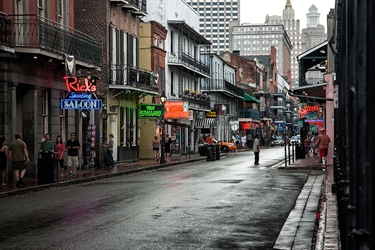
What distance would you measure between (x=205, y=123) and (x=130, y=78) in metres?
31.1

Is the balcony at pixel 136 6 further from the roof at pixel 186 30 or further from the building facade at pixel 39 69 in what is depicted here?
the roof at pixel 186 30

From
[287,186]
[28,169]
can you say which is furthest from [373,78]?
[28,169]

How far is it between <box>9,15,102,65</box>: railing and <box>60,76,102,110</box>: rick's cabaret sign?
109 cm

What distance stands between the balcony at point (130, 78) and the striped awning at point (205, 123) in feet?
78.1

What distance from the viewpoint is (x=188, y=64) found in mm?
60688

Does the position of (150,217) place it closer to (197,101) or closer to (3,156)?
(3,156)

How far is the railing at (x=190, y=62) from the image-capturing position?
5678 cm

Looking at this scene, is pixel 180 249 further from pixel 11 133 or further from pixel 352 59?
pixel 11 133

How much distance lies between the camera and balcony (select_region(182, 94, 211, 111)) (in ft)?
201

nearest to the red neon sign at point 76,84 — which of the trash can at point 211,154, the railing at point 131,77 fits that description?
the railing at point 131,77

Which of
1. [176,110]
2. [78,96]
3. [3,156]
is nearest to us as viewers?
[3,156]

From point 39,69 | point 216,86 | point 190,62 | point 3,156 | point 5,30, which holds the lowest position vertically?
point 3,156

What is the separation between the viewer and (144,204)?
16.1m

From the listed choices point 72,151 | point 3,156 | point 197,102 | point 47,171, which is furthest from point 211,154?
point 3,156
